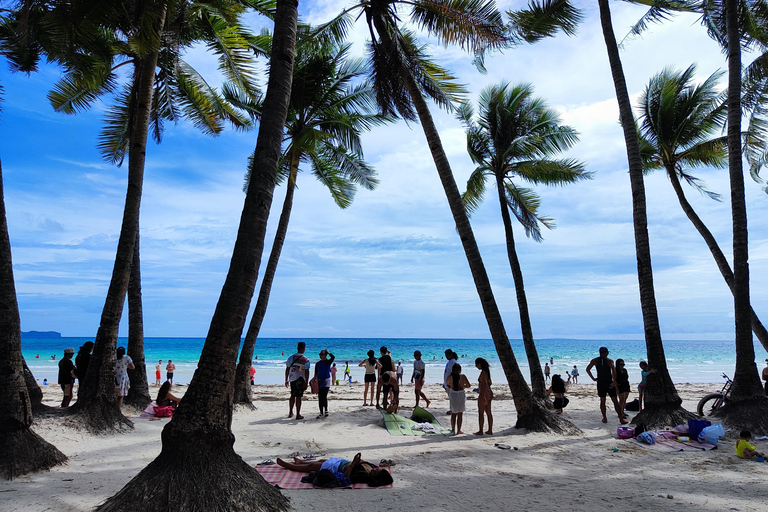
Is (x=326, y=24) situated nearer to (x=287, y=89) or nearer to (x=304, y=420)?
(x=287, y=89)

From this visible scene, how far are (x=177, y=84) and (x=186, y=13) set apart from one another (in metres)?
2.75

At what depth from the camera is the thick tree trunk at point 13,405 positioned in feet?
19.1

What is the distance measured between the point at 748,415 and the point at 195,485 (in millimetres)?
10706

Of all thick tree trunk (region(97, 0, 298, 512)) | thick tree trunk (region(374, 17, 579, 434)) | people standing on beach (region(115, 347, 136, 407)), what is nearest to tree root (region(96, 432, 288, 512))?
thick tree trunk (region(97, 0, 298, 512))

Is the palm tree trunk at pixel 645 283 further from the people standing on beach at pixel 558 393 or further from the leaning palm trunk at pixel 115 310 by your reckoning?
the leaning palm trunk at pixel 115 310

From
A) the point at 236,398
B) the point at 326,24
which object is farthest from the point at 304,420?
→ the point at 326,24

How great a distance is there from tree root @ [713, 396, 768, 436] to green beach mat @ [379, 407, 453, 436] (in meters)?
5.84

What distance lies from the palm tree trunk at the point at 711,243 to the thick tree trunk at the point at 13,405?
1609 centimetres

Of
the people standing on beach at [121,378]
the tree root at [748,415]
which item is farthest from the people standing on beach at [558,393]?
the people standing on beach at [121,378]

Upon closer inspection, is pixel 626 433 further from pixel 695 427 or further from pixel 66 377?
pixel 66 377

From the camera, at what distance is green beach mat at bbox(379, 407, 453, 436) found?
9805mm

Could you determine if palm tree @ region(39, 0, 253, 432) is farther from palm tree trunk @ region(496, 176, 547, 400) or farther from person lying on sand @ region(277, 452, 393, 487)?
palm tree trunk @ region(496, 176, 547, 400)

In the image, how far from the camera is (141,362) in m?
12.2

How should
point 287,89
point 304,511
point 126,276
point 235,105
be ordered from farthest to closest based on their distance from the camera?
1. point 235,105
2. point 126,276
3. point 287,89
4. point 304,511
